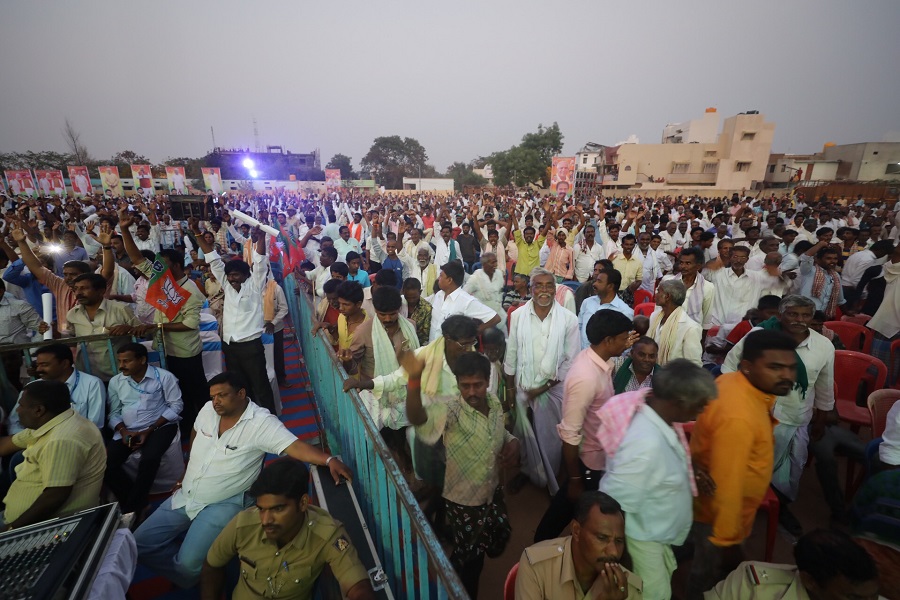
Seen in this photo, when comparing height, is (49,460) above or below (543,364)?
below

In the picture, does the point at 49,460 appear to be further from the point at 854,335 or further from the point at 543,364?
the point at 854,335

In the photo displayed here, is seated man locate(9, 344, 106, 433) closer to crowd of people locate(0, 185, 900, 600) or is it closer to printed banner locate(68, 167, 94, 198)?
crowd of people locate(0, 185, 900, 600)

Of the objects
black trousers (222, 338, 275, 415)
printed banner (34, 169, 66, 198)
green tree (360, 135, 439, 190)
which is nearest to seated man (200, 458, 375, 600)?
black trousers (222, 338, 275, 415)

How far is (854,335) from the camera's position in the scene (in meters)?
4.76

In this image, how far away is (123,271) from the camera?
232 inches

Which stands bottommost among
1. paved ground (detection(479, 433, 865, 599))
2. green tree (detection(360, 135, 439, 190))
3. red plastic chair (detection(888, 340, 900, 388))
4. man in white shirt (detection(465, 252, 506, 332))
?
paved ground (detection(479, 433, 865, 599))

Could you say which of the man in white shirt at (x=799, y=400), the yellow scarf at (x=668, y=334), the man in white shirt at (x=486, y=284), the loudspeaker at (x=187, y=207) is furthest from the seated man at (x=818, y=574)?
the loudspeaker at (x=187, y=207)

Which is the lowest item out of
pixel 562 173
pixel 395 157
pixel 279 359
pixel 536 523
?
pixel 536 523

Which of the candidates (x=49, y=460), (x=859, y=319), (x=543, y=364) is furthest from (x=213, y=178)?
(x=859, y=319)

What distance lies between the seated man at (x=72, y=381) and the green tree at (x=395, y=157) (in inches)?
3199

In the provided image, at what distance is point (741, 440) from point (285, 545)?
7.99ft

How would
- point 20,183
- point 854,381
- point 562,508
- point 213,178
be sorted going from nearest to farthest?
1. point 562,508
2. point 854,381
3. point 20,183
4. point 213,178

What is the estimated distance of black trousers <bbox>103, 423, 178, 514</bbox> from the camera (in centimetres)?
343

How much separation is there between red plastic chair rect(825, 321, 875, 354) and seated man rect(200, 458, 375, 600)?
18.8 feet
